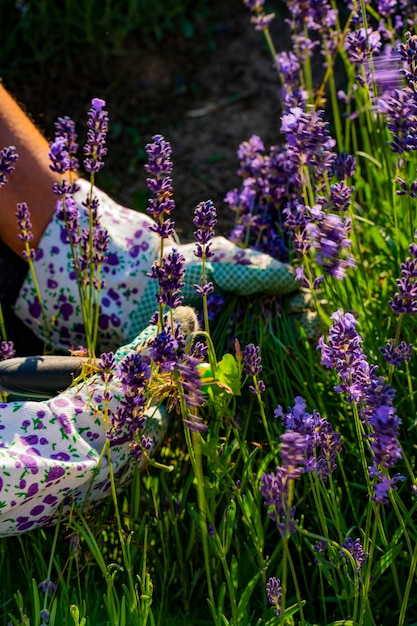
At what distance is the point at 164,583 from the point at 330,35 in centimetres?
144

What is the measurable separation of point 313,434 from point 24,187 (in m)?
1.23

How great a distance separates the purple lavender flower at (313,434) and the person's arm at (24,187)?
1076 millimetres

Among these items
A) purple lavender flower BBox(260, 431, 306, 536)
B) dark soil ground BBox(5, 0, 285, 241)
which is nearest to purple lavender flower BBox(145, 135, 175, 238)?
purple lavender flower BBox(260, 431, 306, 536)

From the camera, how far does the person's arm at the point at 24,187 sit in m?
2.28

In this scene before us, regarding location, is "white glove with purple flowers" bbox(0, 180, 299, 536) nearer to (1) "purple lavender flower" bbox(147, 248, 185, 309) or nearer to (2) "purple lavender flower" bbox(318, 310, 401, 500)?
(1) "purple lavender flower" bbox(147, 248, 185, 309)

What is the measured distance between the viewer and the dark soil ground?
156 inches

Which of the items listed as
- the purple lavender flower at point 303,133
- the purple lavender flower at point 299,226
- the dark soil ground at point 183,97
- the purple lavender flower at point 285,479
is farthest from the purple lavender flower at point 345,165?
the dark soil ground at point 183,97

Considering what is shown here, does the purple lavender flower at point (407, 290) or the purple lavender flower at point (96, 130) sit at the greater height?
the purple lavender flower at point (96, 130)

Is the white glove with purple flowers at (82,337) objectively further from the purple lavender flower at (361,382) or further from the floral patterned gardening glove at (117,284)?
the purple lavender flower at (361,382)

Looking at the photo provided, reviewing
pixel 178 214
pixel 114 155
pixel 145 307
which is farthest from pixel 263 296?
pixel 114 155

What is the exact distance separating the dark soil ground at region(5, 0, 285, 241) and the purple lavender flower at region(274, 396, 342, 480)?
2.47 m

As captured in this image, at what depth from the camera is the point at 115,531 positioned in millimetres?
1888

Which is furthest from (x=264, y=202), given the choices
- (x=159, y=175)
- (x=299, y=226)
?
(x=159, y=175)

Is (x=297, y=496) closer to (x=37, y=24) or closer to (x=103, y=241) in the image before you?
(x=103, y=241)
